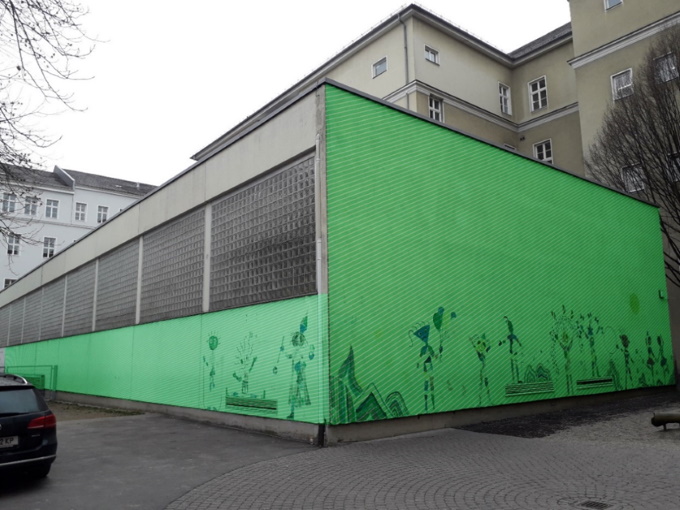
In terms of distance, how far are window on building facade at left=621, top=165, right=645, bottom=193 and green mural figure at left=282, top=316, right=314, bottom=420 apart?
15.4 meters

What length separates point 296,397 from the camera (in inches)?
399

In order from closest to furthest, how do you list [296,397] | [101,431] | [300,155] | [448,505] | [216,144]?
[448,505]
[296,397]
[300,155]
[101,431]
[216,144]

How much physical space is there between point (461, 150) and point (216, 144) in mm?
27248

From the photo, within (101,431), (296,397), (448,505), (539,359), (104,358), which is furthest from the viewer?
(104,358)

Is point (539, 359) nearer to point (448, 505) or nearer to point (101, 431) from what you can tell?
point (448, 505)

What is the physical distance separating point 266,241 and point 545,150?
2321 cm

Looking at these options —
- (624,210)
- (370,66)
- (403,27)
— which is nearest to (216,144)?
(370,66)

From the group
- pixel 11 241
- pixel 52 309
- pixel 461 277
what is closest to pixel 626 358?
pixel 461 277

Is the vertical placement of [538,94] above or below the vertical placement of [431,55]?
below

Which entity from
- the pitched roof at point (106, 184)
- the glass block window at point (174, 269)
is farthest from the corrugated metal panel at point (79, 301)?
the pitched roof at point (106, 184)

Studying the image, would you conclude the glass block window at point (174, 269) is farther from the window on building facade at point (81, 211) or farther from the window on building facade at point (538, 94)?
the window on building facade at point (81, 211)

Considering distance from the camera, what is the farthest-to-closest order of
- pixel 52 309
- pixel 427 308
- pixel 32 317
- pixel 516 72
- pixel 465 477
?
1. pixel 516 72
2. pixel 32 317
3. pixel 52 309
4. pixel 427 308
5. pixel 465 477

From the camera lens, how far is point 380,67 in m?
28.2

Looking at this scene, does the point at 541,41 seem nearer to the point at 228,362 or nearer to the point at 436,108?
the point at 436,108
